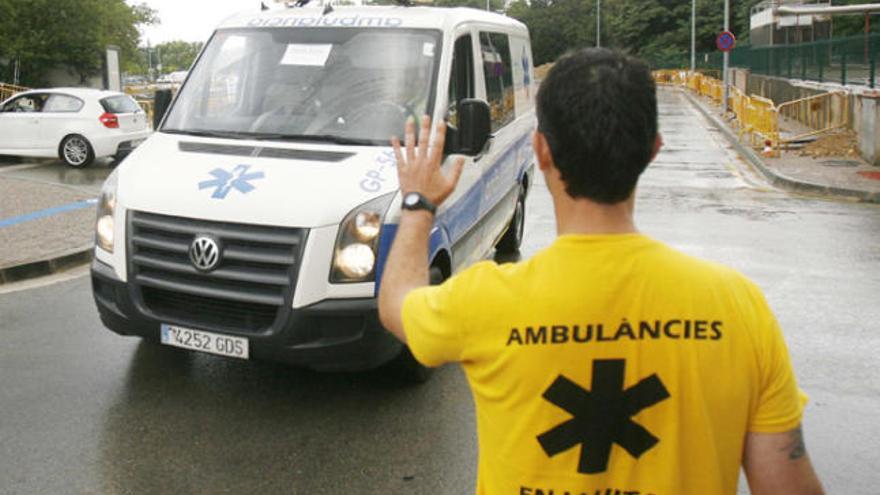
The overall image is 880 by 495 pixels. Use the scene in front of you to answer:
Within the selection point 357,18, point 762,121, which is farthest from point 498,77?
point 762,121

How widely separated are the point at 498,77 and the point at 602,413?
5896 millimetres

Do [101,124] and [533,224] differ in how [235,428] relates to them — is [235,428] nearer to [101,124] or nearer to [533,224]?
[533,224]

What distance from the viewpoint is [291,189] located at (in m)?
4.67

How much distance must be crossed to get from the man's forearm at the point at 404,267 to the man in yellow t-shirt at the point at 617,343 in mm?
167

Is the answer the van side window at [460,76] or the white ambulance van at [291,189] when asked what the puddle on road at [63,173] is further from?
the van side window at [460,76]

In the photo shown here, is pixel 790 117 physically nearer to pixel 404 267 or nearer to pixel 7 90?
pixel 7 90

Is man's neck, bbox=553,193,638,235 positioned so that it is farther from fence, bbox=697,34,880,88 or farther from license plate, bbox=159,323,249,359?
fence, bbox=697,34,880,88

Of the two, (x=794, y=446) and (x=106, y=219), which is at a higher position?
(x=106, y=219)

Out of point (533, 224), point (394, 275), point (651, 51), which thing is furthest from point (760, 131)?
point (651, 51)

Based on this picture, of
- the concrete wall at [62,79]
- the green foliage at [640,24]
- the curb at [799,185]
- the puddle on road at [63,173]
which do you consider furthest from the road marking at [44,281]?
the green foliage at [640,24]

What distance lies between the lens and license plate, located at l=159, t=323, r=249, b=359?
4.58 meters

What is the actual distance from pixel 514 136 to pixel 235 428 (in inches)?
164

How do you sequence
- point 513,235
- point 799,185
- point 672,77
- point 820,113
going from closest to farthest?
point 513,235 → point 799,185 → point 820,113 → point 672,77

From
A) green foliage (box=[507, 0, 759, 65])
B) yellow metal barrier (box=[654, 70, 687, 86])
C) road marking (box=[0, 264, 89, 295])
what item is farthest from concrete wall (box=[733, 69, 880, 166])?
green foliage (box=[507, 0, 759, 65])
